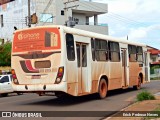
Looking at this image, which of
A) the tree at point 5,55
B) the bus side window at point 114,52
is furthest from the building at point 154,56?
the bus side window at point 114,52

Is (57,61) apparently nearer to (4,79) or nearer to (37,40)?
(37,40)

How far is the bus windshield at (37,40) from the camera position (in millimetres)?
15903

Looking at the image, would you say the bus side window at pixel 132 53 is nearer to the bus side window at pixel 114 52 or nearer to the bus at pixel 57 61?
the bus side window at pixel 114 52

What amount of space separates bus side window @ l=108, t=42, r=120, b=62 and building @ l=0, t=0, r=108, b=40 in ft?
93.5

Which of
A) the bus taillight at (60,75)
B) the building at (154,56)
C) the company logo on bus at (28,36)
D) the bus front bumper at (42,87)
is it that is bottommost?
the bus front bumper at (42,87)

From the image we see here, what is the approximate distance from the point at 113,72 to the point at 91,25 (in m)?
41.9

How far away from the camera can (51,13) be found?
5625cm

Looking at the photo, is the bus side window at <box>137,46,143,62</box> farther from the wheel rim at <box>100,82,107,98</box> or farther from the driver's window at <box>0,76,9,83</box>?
the driver's window at <box>0,76,9,83</box>

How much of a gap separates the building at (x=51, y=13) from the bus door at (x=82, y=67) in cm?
3240

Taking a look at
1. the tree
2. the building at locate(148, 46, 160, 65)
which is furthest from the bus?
the building at locate(148, 46, 160, 65)

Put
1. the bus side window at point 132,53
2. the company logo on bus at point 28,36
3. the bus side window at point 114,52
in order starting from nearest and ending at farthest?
the company logo on bus at point 28,36, the bus side window at point 114,52, the bus side window at point 132,53

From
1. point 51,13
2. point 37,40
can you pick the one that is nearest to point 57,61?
point 37,40

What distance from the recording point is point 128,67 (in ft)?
76.1

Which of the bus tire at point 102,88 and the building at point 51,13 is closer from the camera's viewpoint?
the bus tire at point 102,88
